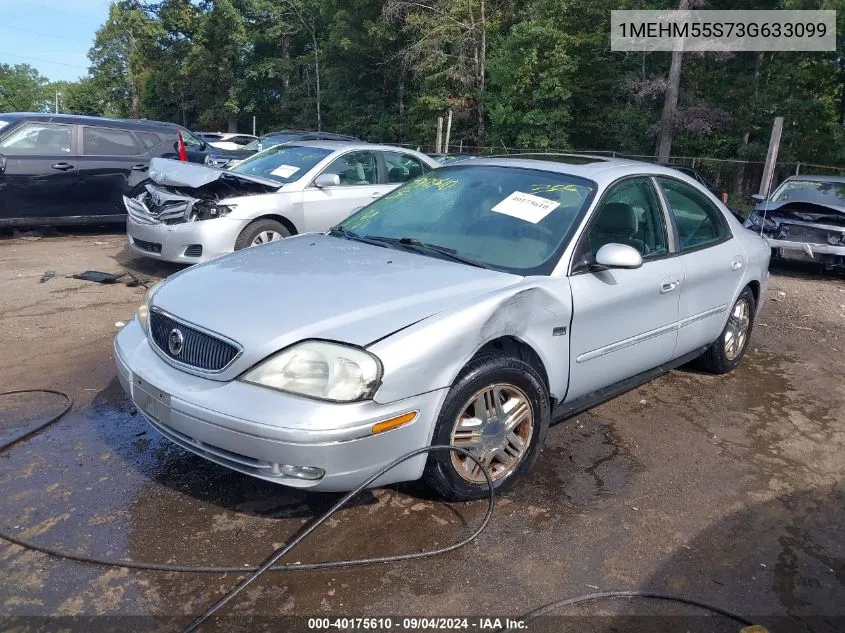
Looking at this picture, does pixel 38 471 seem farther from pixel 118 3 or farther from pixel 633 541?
pixel 118 3

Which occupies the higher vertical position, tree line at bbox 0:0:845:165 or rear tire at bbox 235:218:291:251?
tree line at bbox 0:0:845:165

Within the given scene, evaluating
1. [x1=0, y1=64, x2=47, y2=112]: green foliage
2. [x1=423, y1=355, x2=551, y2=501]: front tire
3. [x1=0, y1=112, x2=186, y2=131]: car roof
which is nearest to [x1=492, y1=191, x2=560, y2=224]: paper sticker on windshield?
[x1=423, y1=355, x2=551, y2=501]: front tire

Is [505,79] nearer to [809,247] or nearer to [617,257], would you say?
[809,247]

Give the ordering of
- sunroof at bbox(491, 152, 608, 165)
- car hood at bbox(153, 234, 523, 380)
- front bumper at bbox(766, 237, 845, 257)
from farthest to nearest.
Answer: front bumper at bbox(766, 237, 845, 257) < sunroof at bbox(491, 152, 608, 165) < car hood at bbox(153, 234, 523, 380)

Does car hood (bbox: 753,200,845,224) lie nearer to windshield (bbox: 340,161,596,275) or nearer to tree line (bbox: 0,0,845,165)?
windshield (bbox: 340,161,596,275)

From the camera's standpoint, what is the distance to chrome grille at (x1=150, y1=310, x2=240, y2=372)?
119 inches

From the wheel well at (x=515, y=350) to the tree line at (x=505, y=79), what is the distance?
2395cm

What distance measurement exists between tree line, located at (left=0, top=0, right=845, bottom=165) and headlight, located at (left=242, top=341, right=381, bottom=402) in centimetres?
2485

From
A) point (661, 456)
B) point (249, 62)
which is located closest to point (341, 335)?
point (661, 456)

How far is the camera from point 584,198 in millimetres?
4004

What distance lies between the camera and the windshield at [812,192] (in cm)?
1023

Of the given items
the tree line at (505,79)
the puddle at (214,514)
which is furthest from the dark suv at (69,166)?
the tree line at (505,79)

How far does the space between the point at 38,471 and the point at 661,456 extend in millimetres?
3299

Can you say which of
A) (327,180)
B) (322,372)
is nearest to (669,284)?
(322,372)
